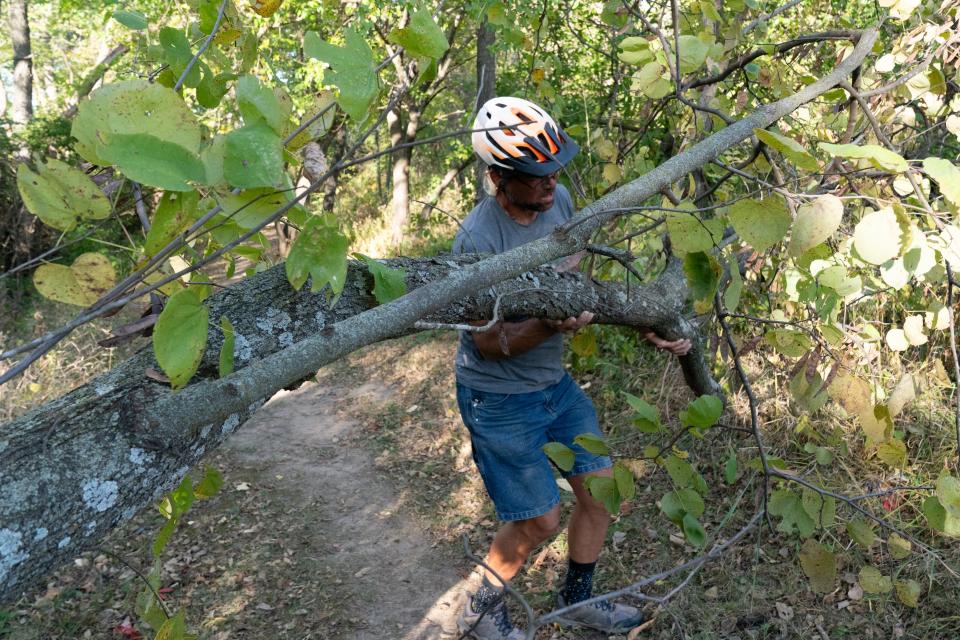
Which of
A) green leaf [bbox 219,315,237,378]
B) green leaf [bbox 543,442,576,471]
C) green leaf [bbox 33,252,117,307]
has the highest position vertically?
green leaf [bbox 33,252,117,307]

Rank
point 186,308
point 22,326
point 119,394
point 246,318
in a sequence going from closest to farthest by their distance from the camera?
point 186,308 < point 119,394 < point 246,318 < point 22,326

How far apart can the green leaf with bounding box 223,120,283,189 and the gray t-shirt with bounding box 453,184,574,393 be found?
Result: 1.96 meters

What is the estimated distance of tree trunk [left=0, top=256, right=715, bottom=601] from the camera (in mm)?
1146

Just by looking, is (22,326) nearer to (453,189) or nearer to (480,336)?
(453,189)

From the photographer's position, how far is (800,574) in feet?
11.9

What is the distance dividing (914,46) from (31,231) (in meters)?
10.4

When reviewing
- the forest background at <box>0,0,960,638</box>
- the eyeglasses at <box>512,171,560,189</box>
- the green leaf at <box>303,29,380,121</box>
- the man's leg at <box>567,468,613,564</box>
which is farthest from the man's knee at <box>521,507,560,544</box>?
the green leaf at <box>303,29,380,121</box>

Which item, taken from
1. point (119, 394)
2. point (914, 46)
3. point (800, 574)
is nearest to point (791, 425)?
point (800, 574)

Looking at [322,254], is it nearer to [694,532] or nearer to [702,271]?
[702,271]

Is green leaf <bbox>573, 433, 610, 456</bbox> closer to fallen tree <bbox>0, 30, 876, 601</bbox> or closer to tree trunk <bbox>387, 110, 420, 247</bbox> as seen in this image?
fallen tree <bbox>0, 30, 876, 601</bbox>

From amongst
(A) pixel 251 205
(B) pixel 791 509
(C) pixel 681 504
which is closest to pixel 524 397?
(C) pixel 681 504

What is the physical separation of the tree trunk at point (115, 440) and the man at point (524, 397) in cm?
133

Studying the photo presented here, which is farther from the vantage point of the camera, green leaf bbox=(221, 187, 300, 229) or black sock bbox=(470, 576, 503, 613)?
black sock bbox=(470, 576, 503, 613)

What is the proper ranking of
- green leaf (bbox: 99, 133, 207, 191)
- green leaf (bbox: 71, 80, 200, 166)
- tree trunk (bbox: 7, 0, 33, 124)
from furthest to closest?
1. tree trunk (bbox: 7, 0, 33, 124)
2. green leaf (bbox: 71, 80, 200, 166)
3. green leaf (bbox: 99, 133, 207, 191)
